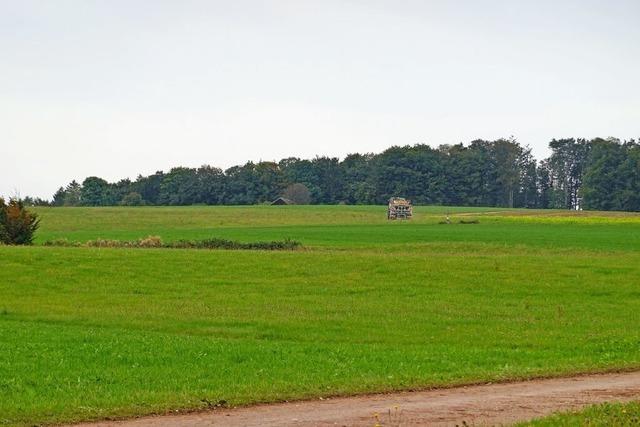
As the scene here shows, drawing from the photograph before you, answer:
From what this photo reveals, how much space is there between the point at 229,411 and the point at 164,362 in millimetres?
4798

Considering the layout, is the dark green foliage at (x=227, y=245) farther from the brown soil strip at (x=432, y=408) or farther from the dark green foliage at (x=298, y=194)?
the dark green foliage at (x=298, y=194)

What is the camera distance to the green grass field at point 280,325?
1638cm

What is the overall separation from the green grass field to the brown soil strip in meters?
0.63

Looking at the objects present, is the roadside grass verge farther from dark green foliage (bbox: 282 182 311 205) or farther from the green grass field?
dark green foliage (bbox: 282 182 311 205)

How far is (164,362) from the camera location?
18797mm

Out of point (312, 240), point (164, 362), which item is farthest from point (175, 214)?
point (164, 362)

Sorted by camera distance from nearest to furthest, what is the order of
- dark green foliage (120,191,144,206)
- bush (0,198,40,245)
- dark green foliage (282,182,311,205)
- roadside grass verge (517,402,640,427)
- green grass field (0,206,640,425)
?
roadside grass verge (517,402,640,427) < green grass field (0,206,640,425) < bush (0,198,40,245) < dark green foliage (282,182,311,205) < dark green foliage (120,191,144,206)

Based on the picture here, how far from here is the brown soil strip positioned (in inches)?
530

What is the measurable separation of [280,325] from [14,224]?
3434 centimetres

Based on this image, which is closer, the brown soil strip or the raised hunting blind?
the brown soil strip

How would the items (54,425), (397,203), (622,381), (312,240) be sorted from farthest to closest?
(397,203), (312,240), (622,381), (54,425)

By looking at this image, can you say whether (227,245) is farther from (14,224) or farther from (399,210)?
(399,210)

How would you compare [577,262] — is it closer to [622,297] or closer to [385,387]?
[622,297]

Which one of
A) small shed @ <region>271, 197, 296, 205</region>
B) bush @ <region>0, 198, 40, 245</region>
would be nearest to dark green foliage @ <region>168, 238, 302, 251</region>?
bush @ <region>0, 198, 40, 245</region>
